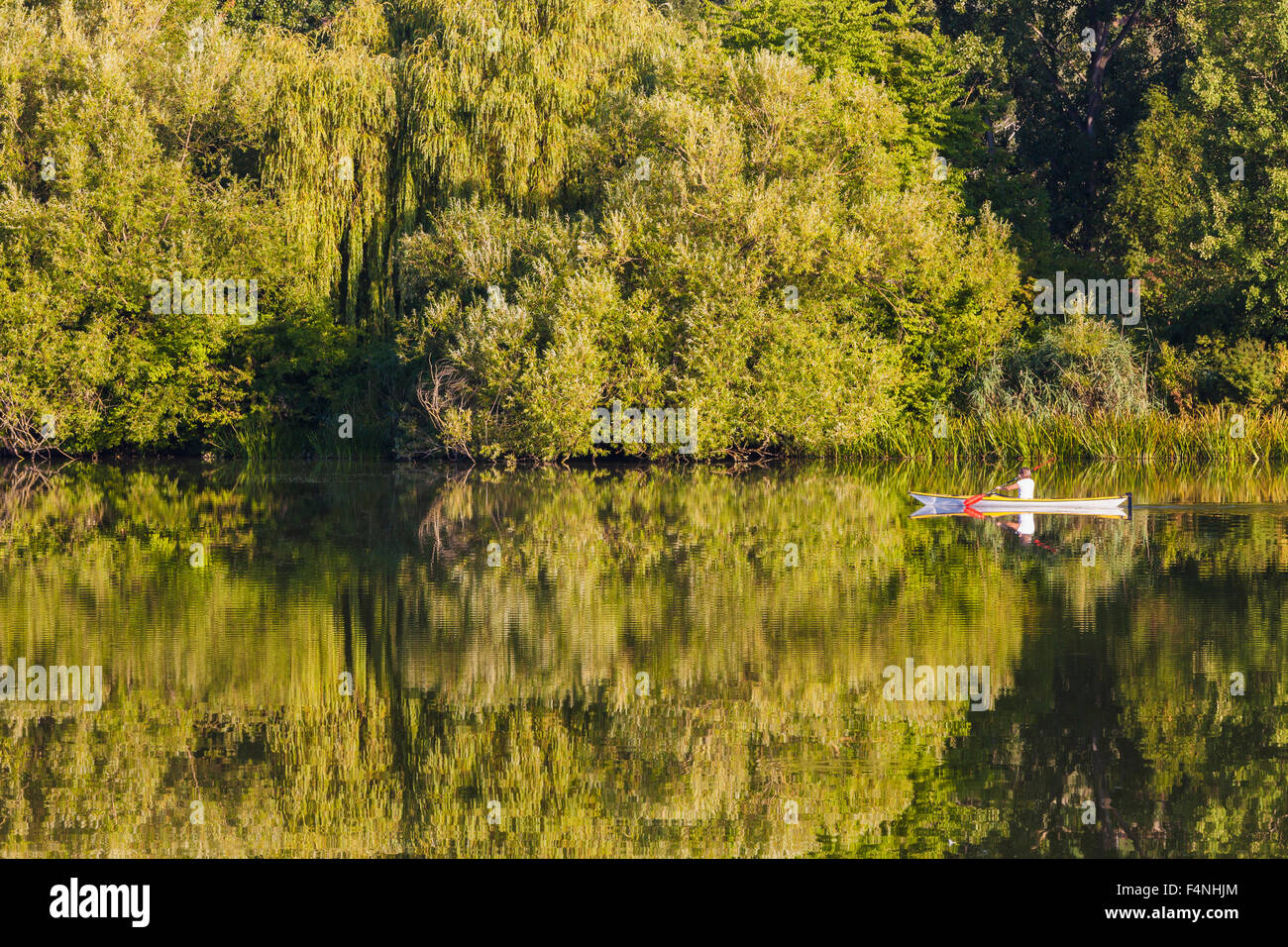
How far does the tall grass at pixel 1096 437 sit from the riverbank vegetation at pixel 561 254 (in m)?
0.08

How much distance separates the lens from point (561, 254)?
1382 inches

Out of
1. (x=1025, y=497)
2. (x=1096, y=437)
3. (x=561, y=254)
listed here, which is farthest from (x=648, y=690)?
(x=1096, y=437)

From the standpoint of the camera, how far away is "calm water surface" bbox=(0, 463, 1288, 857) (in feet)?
29.8

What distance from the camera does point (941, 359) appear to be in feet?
132

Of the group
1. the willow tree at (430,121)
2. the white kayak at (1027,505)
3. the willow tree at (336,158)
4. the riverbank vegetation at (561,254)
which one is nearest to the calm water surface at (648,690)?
the white kayak at (1027,505)

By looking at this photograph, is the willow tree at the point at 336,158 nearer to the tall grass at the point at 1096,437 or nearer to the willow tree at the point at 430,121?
the willow tree at the point at 430,121

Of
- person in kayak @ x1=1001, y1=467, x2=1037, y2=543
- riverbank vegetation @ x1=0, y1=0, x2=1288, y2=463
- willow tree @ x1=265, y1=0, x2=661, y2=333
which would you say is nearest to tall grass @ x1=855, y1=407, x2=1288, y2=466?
riverbank vegetation @ x1=0, y1=0, x2=1288, y2=463

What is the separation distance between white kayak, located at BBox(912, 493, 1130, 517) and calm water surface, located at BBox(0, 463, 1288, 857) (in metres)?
0.89

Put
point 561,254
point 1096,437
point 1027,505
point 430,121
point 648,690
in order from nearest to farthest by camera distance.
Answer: point 648,690
point 1027,505
point 561,254
point 1096,437
point 430,121

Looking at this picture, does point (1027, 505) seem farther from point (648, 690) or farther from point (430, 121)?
point (430, 121)

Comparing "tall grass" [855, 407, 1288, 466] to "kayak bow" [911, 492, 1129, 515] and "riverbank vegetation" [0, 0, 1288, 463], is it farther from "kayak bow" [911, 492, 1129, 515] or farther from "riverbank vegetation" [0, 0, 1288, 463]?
"kayak bow" [911, 492, 1129, 515]

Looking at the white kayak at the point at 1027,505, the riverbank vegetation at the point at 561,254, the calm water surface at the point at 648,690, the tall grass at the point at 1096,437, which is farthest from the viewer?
the tall grass at the point at 1096,437

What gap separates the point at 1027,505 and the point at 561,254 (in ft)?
48.5

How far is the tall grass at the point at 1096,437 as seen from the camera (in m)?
36.3
